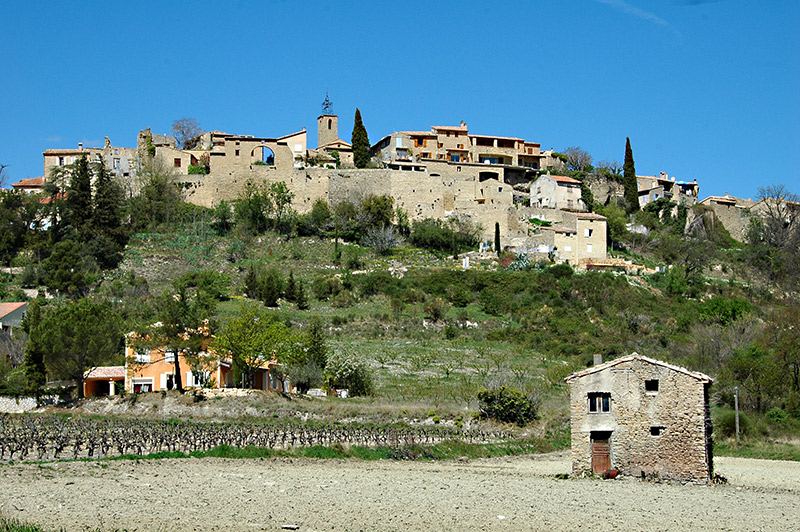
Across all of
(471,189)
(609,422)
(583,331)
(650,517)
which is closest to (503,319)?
(583,331)

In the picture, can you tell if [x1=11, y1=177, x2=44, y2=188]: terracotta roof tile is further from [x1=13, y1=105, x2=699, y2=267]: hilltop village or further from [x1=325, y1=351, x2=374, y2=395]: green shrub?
[x1=325, y1=351, x2=374, y2=395]: green shrub

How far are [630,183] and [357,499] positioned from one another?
200 feet

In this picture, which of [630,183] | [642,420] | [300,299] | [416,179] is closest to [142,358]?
[300,299]

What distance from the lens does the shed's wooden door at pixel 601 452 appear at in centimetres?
2411

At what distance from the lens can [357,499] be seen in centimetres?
2084

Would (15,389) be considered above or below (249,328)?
below

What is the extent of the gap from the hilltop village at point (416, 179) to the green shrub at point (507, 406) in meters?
30.5

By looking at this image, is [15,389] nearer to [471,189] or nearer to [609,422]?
[609,422]

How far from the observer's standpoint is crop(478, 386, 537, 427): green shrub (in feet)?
116

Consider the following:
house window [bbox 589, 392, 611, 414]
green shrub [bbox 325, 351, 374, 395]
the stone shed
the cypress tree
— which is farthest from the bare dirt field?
the cypress tree

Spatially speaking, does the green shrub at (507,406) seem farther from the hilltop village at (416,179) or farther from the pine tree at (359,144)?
the pine tree at (359,144)

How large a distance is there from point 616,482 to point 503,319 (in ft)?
111

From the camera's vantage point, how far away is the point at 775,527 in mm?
19016

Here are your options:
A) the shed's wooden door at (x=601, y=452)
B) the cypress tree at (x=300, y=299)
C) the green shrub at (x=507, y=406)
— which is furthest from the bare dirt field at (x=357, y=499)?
the cypress tree at (x=300, y=299)
